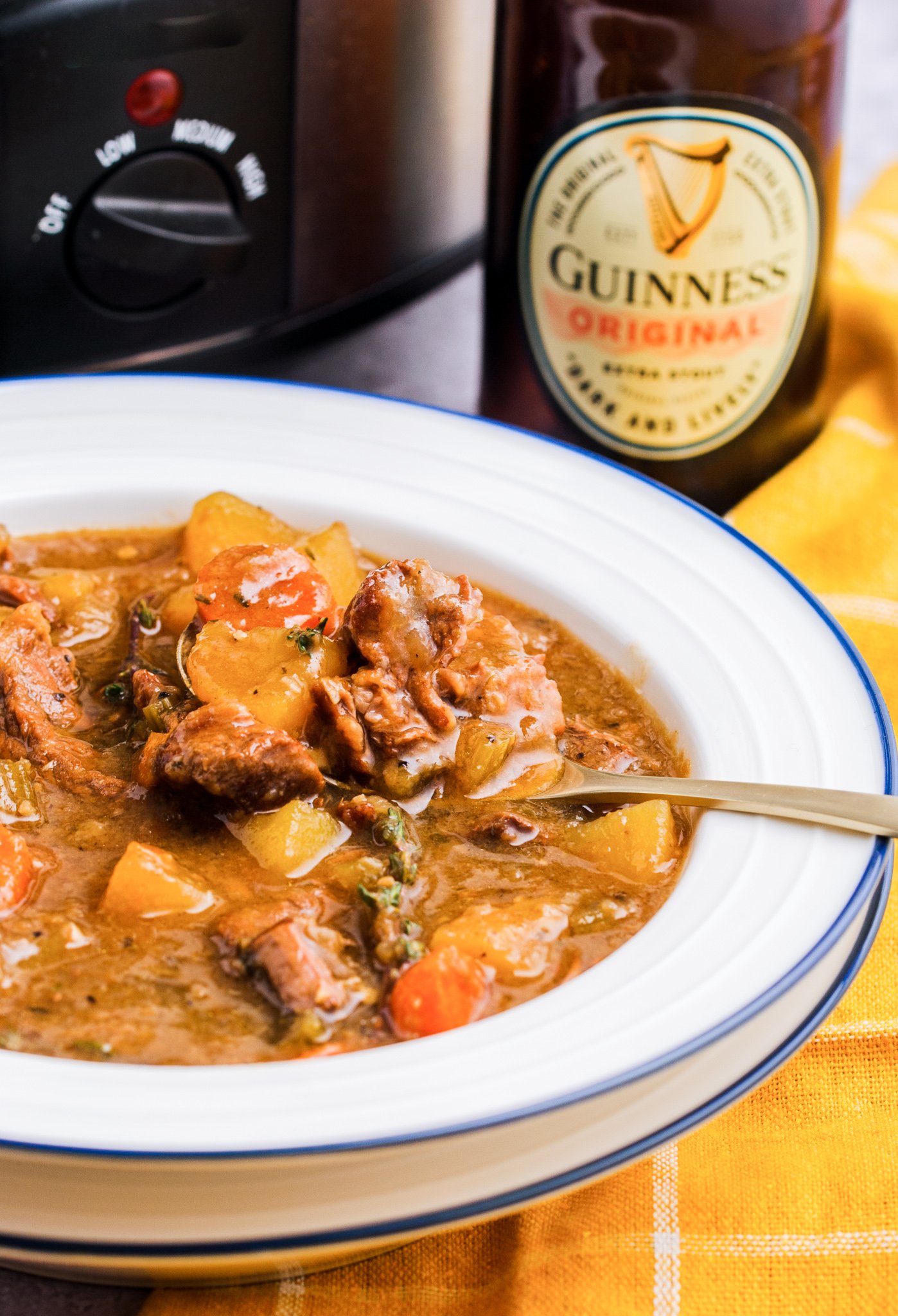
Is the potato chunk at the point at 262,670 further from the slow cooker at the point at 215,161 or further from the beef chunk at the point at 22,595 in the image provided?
the slow cooker at the point at 215,161

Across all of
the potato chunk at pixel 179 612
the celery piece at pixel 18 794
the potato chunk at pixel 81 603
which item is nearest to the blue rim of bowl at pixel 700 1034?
the celery piece at pixel 18 794

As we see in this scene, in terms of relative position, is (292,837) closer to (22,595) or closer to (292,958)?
(292,958)

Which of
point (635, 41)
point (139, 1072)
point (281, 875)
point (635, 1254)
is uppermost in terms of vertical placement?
point (635, 41)

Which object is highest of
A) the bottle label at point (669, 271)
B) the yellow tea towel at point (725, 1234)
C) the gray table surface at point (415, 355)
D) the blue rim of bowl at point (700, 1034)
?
the bottle label at point (669, 271)

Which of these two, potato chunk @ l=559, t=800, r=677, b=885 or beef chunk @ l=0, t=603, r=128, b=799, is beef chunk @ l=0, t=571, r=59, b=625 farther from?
potato chunk @ l=559, t=800, r=677, b=885

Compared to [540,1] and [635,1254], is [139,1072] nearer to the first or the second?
[635,1254]

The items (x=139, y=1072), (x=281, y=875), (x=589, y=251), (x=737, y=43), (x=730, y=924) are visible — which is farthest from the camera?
(x=589, y=251)

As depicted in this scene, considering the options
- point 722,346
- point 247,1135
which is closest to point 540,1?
point 722,346

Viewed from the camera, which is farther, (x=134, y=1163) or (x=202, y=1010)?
(x=202, y=1010)
